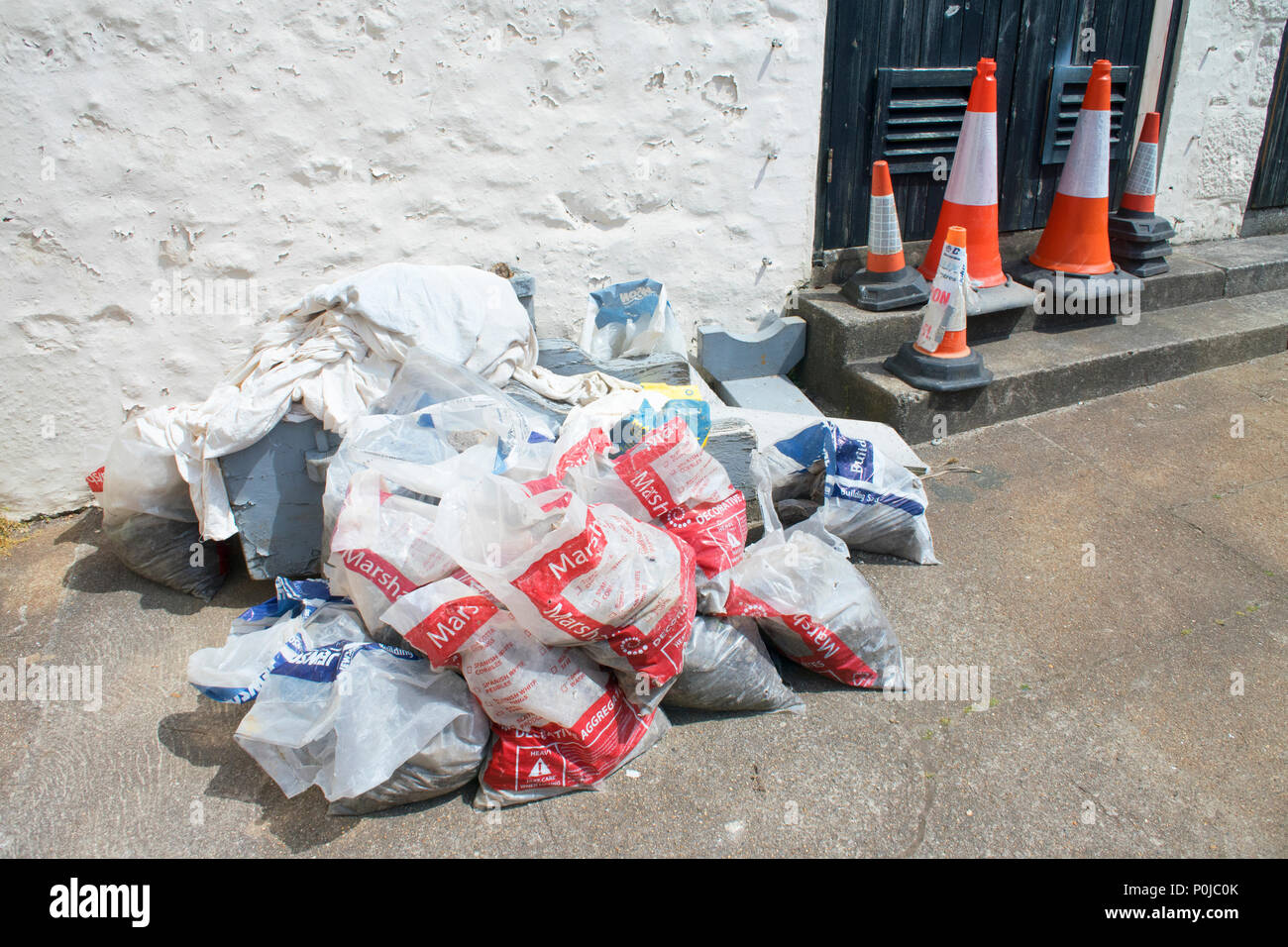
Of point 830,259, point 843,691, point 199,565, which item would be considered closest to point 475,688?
point 843,691

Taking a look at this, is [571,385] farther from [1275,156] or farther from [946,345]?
[1275,156]

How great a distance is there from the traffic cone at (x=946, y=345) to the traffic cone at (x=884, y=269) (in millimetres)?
300

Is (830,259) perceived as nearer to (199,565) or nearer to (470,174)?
(470,174)

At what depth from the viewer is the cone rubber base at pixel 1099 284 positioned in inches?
185

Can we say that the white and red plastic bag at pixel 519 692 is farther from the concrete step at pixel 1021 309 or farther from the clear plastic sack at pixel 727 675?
the concrete step at pixel 1021 309

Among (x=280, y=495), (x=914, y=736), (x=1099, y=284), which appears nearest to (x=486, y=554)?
(x=280, y=495)

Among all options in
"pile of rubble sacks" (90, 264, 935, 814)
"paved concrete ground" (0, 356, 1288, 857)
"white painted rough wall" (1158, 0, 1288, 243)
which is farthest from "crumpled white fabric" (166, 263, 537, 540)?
"white painted rough wall" (1158, 0, 1288, 243)

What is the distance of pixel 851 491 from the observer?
3141 mm

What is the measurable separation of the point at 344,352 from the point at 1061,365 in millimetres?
3245

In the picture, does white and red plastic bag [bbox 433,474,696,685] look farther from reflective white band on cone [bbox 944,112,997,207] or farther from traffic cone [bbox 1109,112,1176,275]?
traffic cone [bbox 1109,112,1176,275]

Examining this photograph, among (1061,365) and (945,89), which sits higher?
(945,89)

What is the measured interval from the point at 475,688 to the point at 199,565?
1.46 m

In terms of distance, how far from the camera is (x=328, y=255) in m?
3.59

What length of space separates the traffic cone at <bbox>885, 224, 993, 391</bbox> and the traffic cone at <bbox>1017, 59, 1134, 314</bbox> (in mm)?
1061
